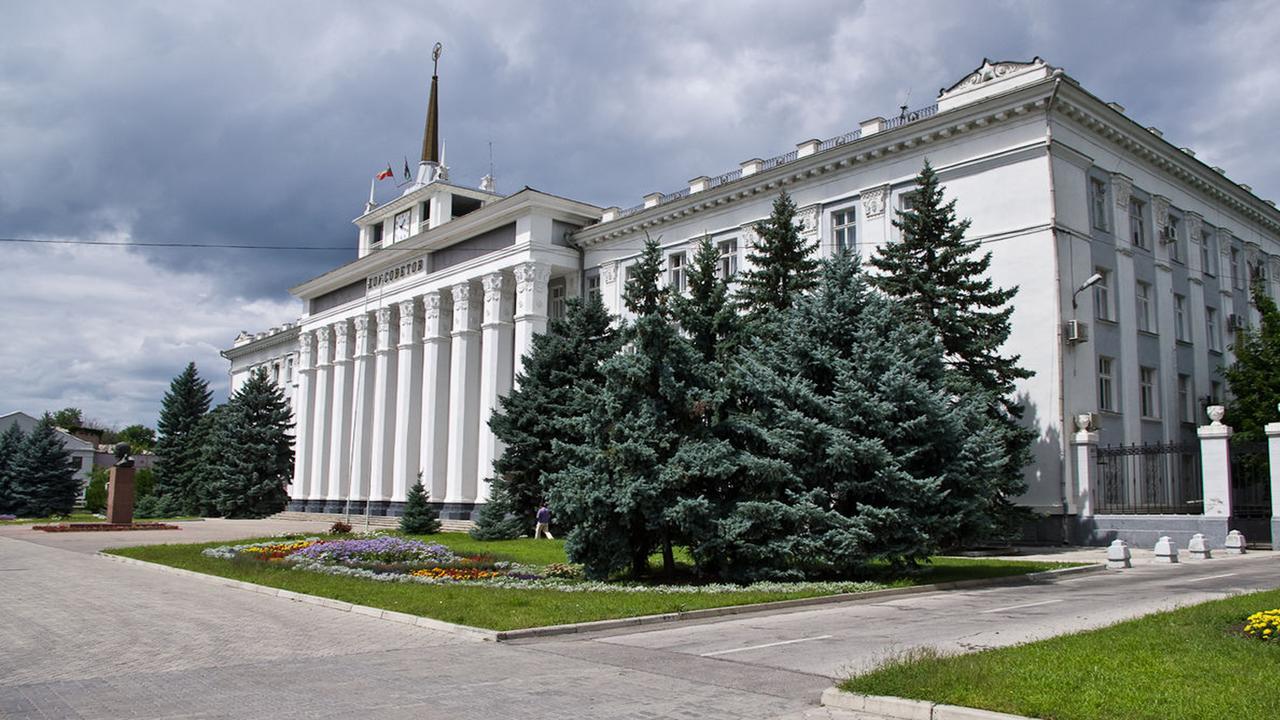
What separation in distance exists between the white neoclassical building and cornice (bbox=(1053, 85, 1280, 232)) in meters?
0.09

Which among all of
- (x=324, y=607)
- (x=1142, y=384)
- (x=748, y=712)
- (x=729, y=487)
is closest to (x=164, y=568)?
(x=324, y=607)

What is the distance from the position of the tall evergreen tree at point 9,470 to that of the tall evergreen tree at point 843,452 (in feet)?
181

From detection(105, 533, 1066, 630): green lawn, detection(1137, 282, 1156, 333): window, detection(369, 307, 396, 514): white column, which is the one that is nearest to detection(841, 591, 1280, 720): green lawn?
detection(105, 533, 1066, 630): green lawn

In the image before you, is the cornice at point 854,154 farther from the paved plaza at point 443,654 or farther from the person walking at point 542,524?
the paved plaza at point 443,654

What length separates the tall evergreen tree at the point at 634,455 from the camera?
16.8m

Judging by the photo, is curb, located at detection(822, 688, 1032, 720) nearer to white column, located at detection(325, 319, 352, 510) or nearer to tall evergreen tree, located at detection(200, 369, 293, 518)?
white column, located at detection(325, 319, 352, 510)

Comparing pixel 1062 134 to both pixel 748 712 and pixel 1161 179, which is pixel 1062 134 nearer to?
pixel 1161 179

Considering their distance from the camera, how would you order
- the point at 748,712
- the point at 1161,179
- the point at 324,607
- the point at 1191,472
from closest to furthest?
1. the point at 748,712
2. the point at 324,607
3. the point at 1191,472
4. the point at 1161,179

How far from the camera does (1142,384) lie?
102ft

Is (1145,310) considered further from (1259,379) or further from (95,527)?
(95,527)

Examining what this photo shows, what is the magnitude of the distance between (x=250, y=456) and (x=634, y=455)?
147ft

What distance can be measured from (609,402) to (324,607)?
243 inches

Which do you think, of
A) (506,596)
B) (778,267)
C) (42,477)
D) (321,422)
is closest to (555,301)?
(778,267)

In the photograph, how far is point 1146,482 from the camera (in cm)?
2794
